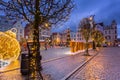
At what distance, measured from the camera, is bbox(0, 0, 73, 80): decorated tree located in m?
11.2

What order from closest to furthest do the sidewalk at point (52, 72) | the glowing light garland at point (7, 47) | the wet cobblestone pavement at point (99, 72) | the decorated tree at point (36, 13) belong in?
the decorated tree at point (36, 13)
the sidewalk at point (52, 72)
the wet cobblestone pavement at point (99, 72)
the glowing light garland at point (7, 47)

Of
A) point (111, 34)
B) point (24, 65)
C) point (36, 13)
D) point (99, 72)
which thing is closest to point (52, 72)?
point (24, 65)

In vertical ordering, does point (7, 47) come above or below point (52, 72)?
above

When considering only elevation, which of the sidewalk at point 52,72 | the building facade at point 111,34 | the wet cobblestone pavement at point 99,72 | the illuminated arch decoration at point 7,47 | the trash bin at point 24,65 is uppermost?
the building facade at point 111,34

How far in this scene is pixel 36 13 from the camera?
1157cm

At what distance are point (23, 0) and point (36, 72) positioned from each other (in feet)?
10.3

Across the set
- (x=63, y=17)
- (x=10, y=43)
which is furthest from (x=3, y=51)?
(x=63, y=17)

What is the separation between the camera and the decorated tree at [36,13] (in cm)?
1120

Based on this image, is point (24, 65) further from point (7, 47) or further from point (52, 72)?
point (7, 47)

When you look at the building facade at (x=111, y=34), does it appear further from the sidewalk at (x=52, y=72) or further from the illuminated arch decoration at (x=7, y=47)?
the illuminated arch decoration at (x=7, y=47)

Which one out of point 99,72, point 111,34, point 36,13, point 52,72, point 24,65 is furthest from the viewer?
point 111,34

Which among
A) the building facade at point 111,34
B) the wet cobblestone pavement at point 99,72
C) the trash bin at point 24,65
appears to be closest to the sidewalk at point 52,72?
the trash bin at point 24,65

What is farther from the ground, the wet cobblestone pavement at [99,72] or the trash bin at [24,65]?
the trash bin at [24,65]

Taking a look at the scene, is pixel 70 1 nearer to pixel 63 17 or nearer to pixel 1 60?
pixel 63 17
